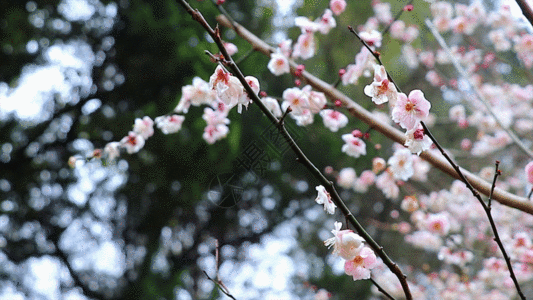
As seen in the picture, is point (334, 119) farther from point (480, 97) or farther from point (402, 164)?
point (480, 97)

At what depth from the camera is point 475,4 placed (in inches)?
106

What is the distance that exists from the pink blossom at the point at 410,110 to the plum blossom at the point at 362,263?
27 cm

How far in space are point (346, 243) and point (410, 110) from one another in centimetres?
30

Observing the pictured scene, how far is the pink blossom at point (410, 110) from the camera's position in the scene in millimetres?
723

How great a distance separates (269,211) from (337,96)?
8.41 ft

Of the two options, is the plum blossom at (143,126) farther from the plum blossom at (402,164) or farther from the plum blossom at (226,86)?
the plum blossom at (402,164)

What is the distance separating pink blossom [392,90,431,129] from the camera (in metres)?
0.72

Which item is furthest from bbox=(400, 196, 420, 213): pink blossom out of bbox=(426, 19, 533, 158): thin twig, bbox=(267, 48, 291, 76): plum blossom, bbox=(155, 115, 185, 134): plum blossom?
bbox=(155, 115, 185, 134): plum blossom

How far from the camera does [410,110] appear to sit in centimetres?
74

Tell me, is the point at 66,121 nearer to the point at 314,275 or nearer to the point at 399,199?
the point at 314,275

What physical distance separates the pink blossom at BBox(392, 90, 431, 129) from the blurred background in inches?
60.3

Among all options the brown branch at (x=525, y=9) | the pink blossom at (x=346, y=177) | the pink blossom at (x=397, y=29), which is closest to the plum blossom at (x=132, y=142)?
the brown branch at (x=525, y=9)

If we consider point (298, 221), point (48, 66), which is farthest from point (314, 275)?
point (48, 66)

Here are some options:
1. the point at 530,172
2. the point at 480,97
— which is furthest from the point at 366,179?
the point at 530,172
